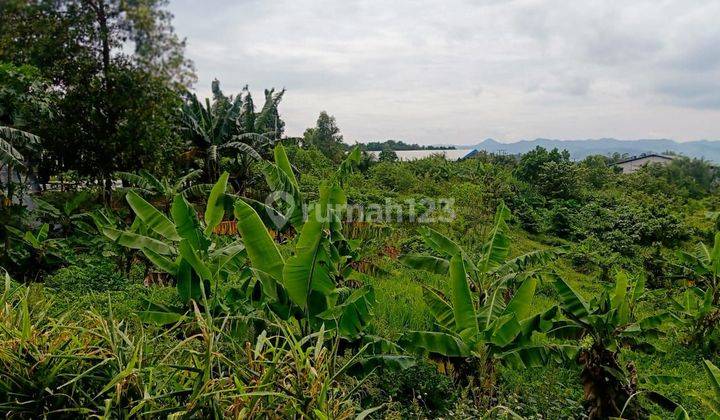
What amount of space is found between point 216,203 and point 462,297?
7.05ft

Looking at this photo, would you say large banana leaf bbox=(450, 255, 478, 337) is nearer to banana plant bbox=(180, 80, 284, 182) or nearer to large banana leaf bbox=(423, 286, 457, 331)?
large banana leaf bbox=(423, 286, 457, 331)

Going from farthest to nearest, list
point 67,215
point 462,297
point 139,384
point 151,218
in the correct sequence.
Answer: point 67,215
point 151,218
point 462,297
point 139,384

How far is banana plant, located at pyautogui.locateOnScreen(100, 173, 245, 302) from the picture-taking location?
3.50 meters

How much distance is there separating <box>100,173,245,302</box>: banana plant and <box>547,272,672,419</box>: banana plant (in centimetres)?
286

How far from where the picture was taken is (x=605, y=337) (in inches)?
141

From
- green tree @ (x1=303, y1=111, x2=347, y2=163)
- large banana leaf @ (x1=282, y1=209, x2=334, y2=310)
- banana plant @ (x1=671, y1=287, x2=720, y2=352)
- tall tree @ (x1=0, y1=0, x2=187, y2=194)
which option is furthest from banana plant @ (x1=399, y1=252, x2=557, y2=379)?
green tree @ (x1=303, y1=111, x2=347, y2=163)

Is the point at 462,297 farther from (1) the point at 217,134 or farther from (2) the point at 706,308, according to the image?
(1) the point at 217,134

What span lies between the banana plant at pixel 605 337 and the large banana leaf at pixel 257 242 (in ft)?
7.71

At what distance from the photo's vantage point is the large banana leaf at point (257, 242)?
126 inches

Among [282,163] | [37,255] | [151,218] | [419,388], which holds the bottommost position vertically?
[419,388]

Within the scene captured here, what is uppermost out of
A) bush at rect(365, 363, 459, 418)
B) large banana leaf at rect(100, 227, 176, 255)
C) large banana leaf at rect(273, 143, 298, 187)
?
large banana leaf at rect(273, 143, 298, 187)

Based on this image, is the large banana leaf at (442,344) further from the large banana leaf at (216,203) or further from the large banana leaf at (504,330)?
the large banana leaf at (216,203)

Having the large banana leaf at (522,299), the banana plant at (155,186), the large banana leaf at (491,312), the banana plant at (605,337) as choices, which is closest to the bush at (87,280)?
the banana plant at (155,186)

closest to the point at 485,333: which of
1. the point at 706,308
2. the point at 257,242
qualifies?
the point at 257,242
